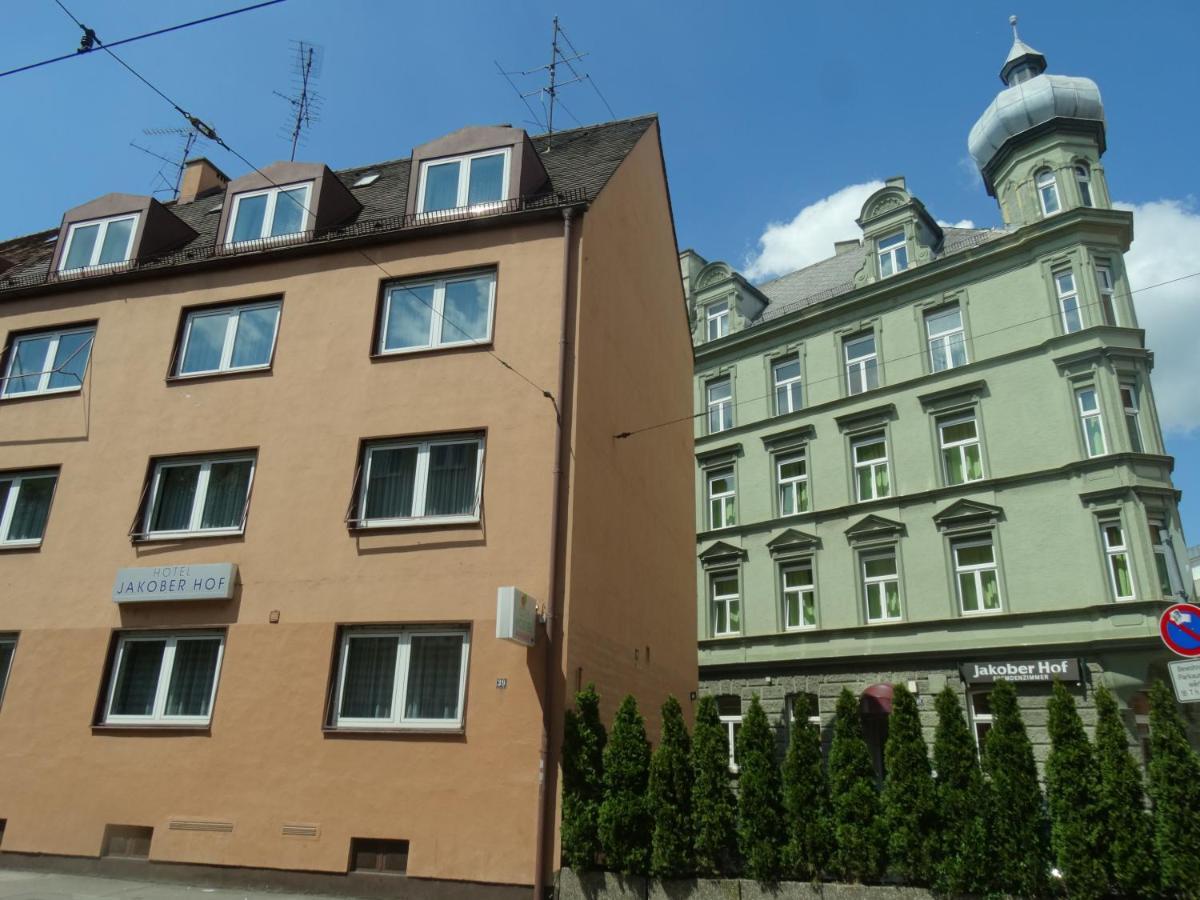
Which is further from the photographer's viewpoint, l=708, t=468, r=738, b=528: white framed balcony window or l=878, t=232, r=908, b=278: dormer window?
l=708, t=468, r=738, b=528: white framed balcony window

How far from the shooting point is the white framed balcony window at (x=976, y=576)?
2084 centimetres

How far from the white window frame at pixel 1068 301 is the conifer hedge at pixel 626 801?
1721 cm

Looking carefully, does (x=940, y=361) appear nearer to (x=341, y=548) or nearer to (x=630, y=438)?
(x=630, y=438)

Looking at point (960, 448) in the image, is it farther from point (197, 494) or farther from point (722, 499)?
point (197, 494)

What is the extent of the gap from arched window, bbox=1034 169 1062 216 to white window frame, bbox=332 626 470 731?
67.7ft

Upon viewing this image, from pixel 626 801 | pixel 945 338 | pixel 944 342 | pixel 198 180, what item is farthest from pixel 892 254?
pixel 626 801

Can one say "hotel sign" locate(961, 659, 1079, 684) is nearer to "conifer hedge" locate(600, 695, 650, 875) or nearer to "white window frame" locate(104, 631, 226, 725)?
"conifer hedge" locate(600, 695, 650, 875)

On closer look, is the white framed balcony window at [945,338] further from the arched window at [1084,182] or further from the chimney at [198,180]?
the chimney at [198,180]

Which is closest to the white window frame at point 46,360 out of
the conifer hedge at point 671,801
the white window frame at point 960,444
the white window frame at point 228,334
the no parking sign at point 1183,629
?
the white window frame at point 228,334

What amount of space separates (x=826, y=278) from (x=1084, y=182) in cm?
846

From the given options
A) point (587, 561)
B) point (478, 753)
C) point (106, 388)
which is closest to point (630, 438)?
point (587, 561)

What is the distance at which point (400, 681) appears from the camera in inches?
413

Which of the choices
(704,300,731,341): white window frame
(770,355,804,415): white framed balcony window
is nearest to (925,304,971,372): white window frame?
(770,355,804,415): white framed balcony window

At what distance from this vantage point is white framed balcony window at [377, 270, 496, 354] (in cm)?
1234
